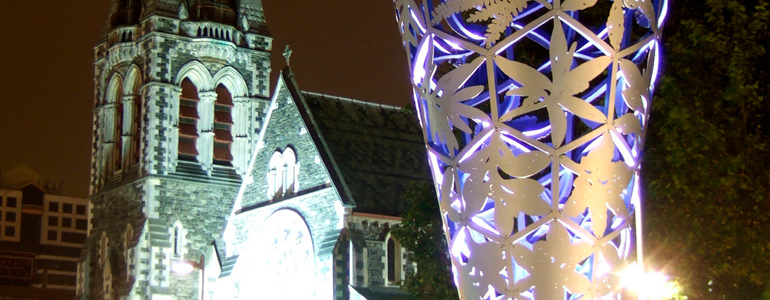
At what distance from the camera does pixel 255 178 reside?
133ft

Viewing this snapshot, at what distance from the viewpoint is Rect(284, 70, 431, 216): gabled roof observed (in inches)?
1484

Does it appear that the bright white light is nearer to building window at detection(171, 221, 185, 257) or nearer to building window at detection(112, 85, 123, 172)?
building window at detection(171, 221, 185, 257)

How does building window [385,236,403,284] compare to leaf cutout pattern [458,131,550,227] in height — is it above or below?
above

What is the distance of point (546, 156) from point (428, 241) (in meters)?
11.4

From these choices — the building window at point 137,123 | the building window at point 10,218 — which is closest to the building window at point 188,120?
the building window at point 137,123

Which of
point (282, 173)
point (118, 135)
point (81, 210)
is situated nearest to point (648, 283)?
point (282, 173)

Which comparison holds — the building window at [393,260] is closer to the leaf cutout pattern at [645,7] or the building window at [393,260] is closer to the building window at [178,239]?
the building window at [178,239]

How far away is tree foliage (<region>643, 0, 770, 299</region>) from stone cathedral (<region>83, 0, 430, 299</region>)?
17137mm

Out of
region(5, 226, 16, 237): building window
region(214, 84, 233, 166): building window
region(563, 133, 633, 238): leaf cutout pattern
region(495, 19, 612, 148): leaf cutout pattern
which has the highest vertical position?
region(5, 226, 16, 237): building window

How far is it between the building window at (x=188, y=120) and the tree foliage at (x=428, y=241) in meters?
21.6

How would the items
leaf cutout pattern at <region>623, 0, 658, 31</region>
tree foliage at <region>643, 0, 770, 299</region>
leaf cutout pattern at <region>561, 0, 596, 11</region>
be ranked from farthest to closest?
tree foliage at <region>643, 0, 770, 299</region>
leaf cutout pattern at <region>623, 0, 658, 31</region>
leaf cutout pattern at <region>561, 0, 596, 11</region>

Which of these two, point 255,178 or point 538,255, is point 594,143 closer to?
point 538,255

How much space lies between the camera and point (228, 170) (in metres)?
46.3

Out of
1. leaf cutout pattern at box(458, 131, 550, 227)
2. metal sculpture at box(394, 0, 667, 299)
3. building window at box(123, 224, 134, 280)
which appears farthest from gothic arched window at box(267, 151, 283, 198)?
leaf cutout pattern at box(458, 131, 550, 227)
